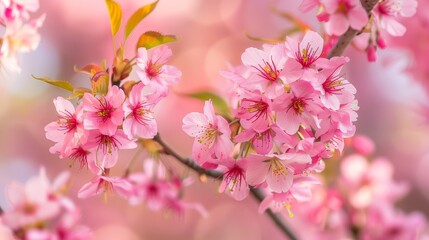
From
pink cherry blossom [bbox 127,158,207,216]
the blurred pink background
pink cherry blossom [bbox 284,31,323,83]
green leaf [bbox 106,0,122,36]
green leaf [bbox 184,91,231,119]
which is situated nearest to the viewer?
pink cherry blossom [bbox 284,31,323,83]

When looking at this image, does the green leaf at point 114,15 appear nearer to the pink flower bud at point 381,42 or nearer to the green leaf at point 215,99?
the green leaf at point 215,99

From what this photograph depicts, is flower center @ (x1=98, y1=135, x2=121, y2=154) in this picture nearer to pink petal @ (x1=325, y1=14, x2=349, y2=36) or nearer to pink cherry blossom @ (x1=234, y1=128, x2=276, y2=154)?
pink cherry blossom @ (x1=234, y1=128, x2=276, y2=154)

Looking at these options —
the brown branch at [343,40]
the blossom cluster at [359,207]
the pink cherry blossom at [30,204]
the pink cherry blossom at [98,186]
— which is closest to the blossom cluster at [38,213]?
the pink cherry blossom at [30,204]

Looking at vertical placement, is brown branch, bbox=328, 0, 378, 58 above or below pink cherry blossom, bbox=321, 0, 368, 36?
below

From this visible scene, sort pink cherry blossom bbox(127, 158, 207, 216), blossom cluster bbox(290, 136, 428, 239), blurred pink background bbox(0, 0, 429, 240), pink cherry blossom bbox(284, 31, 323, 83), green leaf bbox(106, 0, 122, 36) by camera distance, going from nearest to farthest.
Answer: pink cherry blossom bbox(284, 31, 323, 83) < green leaf bbox(106, 0, 122, 36) < pink cherry blossom bbox(127, 158, 207, 216) < blossom cluster bbox(290, 136, 428, 239) < blurred pink background bbox(0, 0, 429, 240)

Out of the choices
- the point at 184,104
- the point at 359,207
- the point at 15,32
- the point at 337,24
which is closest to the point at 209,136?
the point at 337,24

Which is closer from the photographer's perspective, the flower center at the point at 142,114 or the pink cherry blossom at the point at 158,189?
the flower center at the point at 142,114

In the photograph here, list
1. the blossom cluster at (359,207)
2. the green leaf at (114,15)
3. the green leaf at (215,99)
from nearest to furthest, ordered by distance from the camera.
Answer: the green leaf at (114,15) < the green leaf at (215,99) < the blossom cluster at (359,207)

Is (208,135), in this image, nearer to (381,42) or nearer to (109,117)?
(109,117)

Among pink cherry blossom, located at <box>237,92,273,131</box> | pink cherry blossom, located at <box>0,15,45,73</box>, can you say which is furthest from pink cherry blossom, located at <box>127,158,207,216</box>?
pink cherry blossom, located at <box>237,92,273,131</box>
